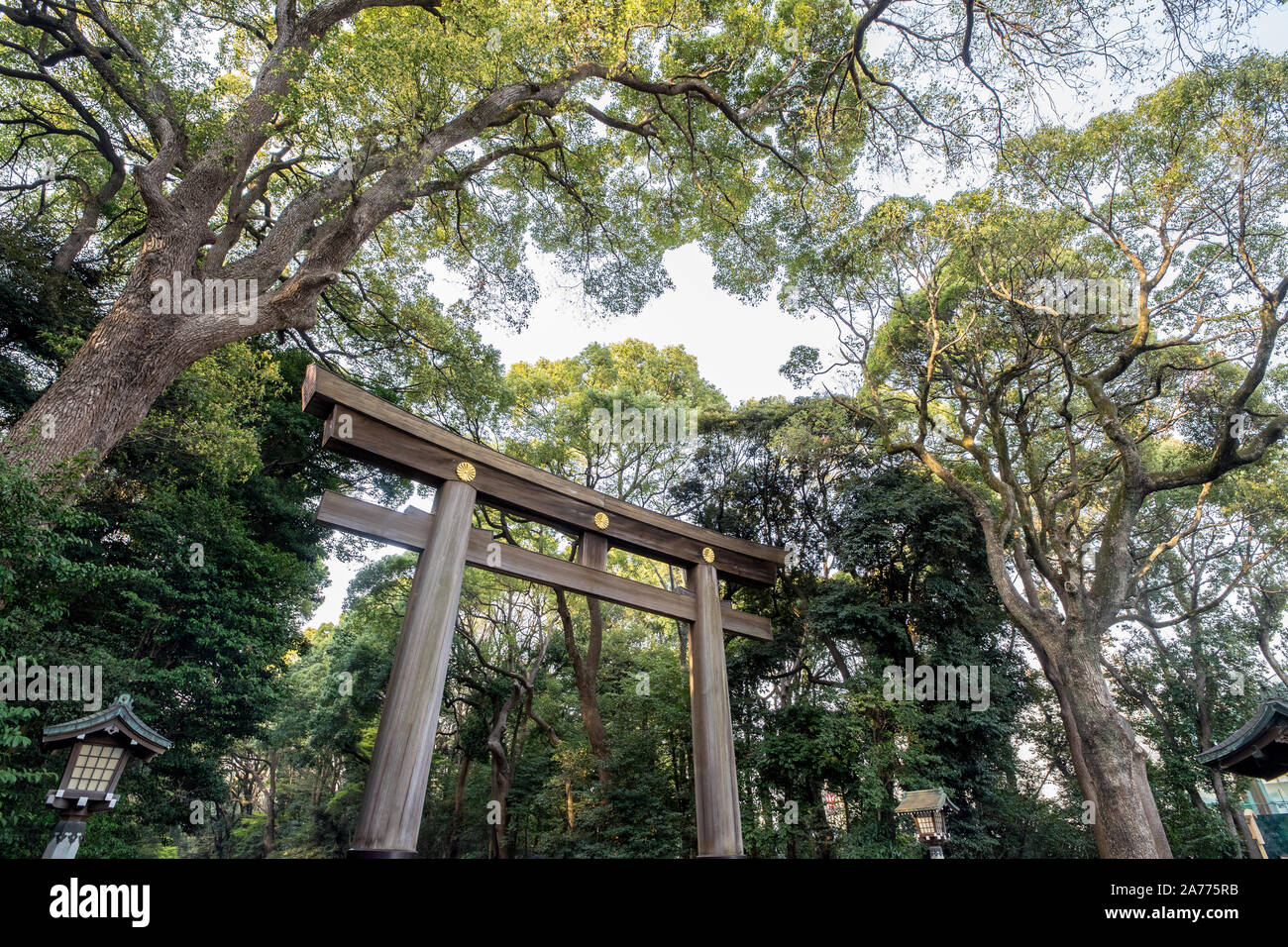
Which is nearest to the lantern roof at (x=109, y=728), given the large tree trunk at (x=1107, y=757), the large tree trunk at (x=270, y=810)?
the large tree trunk at (x=1107, y=757)

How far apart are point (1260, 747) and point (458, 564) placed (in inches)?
275

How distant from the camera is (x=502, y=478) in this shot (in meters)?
4.75

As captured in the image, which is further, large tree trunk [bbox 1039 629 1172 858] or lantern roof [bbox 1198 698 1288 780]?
large tree trunk [bbox 1039 629 1172 858]

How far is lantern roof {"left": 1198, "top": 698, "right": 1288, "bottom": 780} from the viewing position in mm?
4816

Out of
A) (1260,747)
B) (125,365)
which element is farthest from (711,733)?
(125,365)

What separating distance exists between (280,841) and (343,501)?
16.9 meters

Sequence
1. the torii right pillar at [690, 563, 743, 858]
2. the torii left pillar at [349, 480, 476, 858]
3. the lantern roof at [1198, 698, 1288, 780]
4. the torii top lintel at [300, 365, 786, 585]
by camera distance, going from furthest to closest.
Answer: the torii right pillar at [690, 563, 743, 858] < the lantern roof at [1198, 698, 1288, 780] < the torii top lintel at [300, 365, 786, 585] < the torii left pillar at [349, 480, 476, 858]

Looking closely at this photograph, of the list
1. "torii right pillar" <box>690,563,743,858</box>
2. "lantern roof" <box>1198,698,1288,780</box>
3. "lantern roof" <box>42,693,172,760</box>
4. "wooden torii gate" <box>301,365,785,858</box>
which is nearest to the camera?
"wooden torii gate" <box>301,365,785,858</box>

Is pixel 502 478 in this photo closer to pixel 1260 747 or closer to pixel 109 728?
pixel 109 728

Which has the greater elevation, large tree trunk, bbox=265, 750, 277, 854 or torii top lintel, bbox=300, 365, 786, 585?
torii top lintel, bbox=300, 365, 786, 585

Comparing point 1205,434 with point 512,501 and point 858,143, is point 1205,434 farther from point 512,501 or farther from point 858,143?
point 512,501

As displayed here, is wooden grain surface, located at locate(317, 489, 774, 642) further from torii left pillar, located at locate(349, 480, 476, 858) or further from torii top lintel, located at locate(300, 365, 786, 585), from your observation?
torii top lintel, located at locate(300, 365, 786, 585)

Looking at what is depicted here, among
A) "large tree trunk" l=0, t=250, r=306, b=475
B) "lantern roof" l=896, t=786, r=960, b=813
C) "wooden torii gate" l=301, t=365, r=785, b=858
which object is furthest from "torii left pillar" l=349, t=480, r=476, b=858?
"lantern roof" l=896, t=786, r=960, b=813

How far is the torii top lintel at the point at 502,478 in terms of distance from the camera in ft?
12.7
